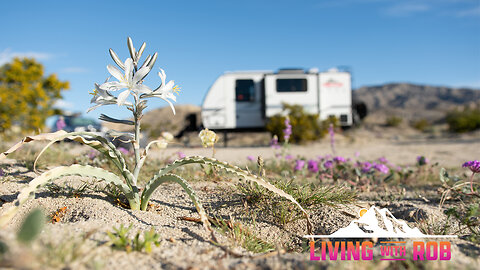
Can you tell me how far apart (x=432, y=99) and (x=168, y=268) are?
6521 cm

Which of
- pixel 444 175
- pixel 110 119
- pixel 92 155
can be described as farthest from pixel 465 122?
pixel 110 119

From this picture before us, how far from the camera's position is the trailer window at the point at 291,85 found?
12336 mm

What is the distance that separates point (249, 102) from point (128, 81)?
10392 mm

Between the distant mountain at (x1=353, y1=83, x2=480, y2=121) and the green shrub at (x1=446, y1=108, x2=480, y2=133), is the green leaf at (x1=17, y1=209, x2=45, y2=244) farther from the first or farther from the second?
the distant mountain at (x1=353, y1=83, x2=480, y2=121)

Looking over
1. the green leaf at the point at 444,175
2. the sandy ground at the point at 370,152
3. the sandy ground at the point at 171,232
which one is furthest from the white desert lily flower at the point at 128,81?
the sandy ground at the point at 370,152

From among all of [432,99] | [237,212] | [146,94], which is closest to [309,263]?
[237,212]

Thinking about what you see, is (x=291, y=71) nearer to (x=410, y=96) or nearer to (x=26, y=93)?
(x=26, y=93)

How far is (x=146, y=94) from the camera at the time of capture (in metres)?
2.19

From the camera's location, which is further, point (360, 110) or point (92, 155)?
point (360, 110)

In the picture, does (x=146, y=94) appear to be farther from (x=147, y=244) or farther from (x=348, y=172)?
(x=348, y=172)

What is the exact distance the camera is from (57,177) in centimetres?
197

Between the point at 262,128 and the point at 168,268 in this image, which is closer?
the point at 168,268

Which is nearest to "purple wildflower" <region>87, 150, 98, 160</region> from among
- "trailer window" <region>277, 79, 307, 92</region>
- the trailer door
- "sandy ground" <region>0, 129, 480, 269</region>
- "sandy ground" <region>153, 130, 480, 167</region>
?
"sandy ground" <region>0, 129, 480, 269</region>

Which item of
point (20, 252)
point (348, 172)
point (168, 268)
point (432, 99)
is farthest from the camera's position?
point (432, 99)
